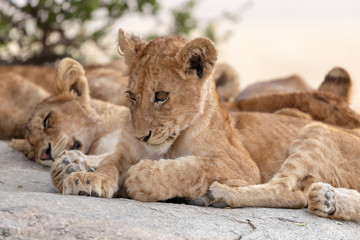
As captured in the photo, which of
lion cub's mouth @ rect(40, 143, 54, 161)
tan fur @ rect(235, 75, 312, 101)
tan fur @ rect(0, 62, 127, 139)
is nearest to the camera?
lion cub's mouth @ rect(40, 143, 54, 161)

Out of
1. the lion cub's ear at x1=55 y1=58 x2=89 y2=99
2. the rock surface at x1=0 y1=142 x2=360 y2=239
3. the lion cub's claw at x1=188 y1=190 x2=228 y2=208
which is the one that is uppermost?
the lion cub's ear at x1=55 y1=58 x2=89 y2=99

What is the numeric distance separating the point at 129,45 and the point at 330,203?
1453 millimetres

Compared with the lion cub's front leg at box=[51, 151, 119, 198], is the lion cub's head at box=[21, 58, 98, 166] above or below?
above

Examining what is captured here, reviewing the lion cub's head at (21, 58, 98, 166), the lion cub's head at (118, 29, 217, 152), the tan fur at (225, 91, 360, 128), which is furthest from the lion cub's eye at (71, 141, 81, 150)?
the tan fur at (225, 91, 360, 128)

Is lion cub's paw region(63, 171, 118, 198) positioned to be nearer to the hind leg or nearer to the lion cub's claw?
the lion cub's claw

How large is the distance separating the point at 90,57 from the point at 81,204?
6041mm

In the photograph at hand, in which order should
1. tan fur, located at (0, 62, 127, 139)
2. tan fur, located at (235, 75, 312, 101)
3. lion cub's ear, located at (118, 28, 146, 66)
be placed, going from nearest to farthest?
1. lion cub's ear, located at (118, 28, 146, 66)
2. tan fur, located at (0, 62, 127, 139)
3. tan fur, located at (235, 75, 312, 101)

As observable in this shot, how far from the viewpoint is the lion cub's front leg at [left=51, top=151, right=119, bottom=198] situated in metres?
3.27

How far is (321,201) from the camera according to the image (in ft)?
11.2

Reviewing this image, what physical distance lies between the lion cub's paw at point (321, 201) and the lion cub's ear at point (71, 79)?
2.45 metres

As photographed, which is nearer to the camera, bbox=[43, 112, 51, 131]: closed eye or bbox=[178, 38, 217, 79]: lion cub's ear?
bbox=[178, 38, 217, 79]: lion cub's ear

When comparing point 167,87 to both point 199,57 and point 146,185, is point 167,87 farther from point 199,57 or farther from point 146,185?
point 146,185

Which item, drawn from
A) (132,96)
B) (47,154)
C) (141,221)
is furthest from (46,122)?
(141,221)

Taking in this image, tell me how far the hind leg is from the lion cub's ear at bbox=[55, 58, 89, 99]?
243 centimetres
